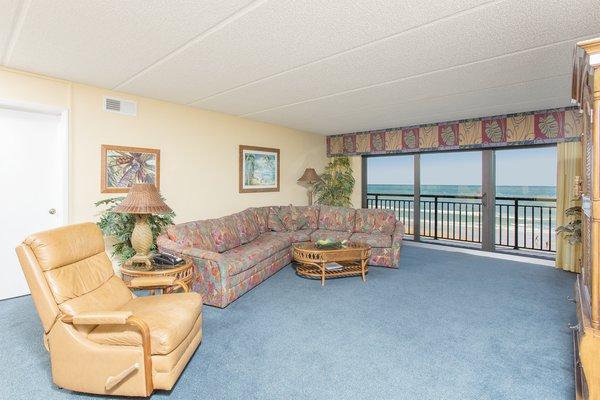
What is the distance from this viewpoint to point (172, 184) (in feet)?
13.5

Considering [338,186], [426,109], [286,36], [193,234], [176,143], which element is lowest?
[193,234]

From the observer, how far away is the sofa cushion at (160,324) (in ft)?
5.65

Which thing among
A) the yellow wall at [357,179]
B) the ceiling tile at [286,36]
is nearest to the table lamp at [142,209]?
the ceiling tile at [286,36]

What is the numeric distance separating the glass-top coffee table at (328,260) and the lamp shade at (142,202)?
1.75 metres

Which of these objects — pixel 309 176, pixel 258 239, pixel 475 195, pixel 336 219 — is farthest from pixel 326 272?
pixel 475 195

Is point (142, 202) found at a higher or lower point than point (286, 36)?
lower

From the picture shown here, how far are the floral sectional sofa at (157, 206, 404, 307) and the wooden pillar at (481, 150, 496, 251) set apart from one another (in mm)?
1513

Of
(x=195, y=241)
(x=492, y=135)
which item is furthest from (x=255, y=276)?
(x=492, y=135)

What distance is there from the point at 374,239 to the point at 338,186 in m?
2.05

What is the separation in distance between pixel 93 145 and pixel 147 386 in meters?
2.82

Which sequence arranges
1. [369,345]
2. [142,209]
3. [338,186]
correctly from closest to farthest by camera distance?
[369,345] < [142,209] < [338,186]

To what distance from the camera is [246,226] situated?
14.8 feet

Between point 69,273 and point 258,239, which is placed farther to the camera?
point 258,239

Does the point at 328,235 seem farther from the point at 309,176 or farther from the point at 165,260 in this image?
the point at 165,260
